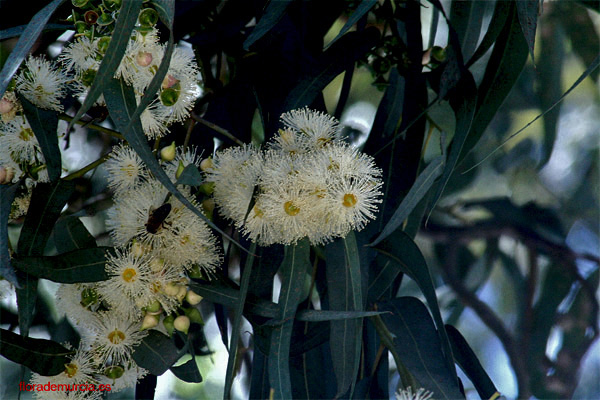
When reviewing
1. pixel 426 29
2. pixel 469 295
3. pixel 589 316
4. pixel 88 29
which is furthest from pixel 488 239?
pixel 88 29

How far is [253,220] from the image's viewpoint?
19.0 inches

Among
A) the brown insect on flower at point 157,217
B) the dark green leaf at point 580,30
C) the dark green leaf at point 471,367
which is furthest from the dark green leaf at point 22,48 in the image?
Answer: the dark green leaf at point 580,30

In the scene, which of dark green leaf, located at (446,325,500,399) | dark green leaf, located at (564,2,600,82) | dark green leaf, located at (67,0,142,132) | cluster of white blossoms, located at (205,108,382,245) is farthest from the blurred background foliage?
dark green leaf, located at (67,0,142,132)

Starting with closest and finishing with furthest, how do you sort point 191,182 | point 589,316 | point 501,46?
point 191,182 → point 501,46 → point 589,316

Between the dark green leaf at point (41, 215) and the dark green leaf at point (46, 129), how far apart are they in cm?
2

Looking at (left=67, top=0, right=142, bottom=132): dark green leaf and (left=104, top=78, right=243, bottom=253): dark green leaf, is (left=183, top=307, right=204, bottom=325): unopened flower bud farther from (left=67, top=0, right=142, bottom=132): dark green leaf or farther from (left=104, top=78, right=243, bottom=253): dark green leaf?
(left=67, top=0, right=142, bottom=132): dark green leaf

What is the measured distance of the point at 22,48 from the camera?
0.39 metres

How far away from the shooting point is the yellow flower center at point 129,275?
466 millimetres

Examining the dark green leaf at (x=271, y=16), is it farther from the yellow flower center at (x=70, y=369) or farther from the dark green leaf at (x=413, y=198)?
the yellow flower center at (x=70, y=369)

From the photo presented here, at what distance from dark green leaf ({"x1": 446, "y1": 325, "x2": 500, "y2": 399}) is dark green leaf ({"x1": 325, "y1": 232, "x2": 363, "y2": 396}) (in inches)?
6.3

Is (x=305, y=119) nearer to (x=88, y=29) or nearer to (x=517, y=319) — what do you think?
(x=88, y=29)

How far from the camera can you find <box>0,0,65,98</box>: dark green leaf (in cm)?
38

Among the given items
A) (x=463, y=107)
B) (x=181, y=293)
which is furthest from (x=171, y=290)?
(x=463, y=107)

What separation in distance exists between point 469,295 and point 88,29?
78 cm
